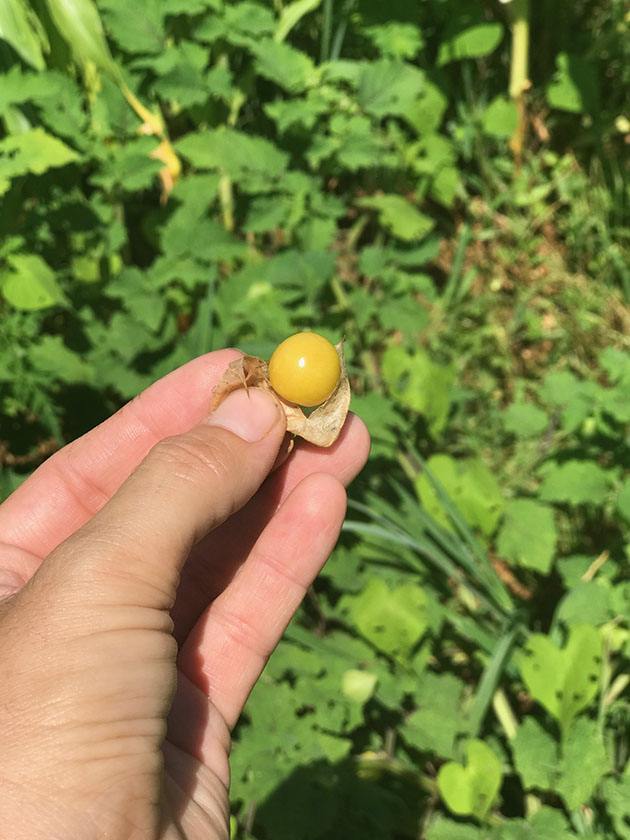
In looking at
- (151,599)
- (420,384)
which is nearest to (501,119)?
(420,384)

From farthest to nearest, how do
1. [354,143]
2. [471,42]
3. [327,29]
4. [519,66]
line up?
1. [519,66]
2. [471,42]
3. [327,29]
4. [354,143]

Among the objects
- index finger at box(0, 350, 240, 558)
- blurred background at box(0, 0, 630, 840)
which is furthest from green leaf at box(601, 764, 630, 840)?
index finger at box(0, 350, 240, 558)

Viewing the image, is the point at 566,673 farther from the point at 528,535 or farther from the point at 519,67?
the point at 519,67

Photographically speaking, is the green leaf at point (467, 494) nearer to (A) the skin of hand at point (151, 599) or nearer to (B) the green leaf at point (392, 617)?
(B) the green leaf at point (392, 617)

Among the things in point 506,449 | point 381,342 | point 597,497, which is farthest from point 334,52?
point 597,497

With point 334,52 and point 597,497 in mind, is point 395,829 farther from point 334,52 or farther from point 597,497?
point 334,52

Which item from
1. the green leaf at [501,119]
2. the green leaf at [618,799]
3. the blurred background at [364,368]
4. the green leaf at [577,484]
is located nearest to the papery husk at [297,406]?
the blurred background at [364,368]
